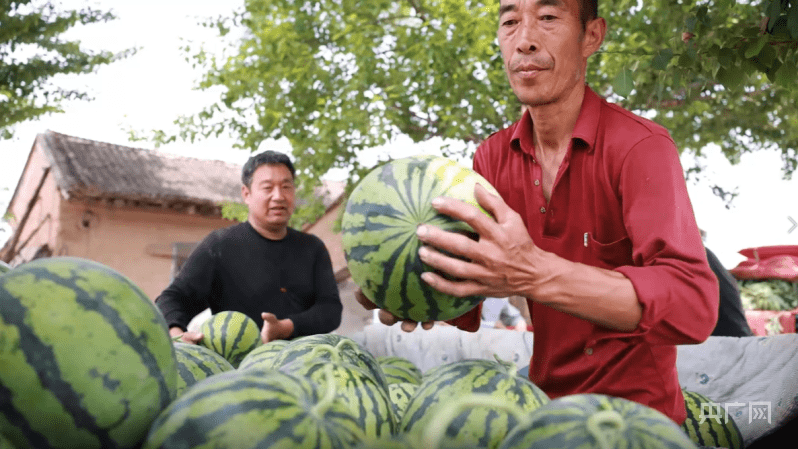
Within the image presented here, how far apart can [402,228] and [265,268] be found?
300 centimetres

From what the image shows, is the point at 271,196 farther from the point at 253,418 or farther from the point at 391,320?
the point at 253,418

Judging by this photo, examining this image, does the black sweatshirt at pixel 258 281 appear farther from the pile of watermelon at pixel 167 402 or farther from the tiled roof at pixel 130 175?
the tiled roof at pixel 130 175

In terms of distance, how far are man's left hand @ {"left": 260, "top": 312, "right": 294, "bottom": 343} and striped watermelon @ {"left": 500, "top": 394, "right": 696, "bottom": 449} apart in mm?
2859

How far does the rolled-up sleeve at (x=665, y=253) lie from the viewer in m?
1.55

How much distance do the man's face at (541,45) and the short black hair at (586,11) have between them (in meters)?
0.02

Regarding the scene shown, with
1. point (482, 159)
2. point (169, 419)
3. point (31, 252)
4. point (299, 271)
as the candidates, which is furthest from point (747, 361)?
point (31, 252)

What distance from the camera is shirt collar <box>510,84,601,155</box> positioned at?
1.99 meters

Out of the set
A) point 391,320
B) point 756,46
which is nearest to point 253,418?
point 391,320

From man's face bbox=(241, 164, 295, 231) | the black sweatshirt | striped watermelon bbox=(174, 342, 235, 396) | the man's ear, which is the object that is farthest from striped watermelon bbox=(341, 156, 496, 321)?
man's face bbox=(241, 164, 295, 231)

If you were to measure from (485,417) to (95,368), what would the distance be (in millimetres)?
601

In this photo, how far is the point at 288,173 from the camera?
4582mm

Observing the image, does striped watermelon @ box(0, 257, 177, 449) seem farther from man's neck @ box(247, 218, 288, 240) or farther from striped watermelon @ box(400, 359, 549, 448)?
man's neck @ box(247, 218, 288, 240)

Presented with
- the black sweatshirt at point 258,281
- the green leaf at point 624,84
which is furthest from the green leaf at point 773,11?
the black sweatshirt at point 258,281

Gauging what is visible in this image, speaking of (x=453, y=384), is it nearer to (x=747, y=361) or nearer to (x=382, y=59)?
(x=747, y=361)
